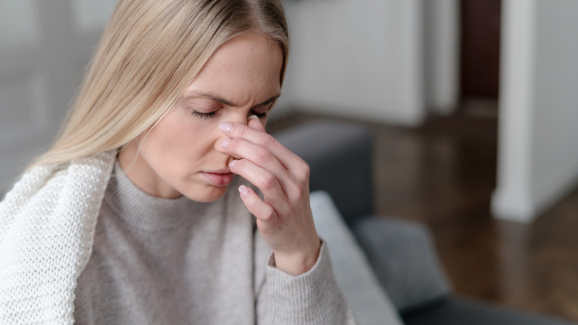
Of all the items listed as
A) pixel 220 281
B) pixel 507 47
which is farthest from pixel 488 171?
pixel 220 281

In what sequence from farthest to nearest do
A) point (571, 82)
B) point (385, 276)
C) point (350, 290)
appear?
point (571, 82)
point (385, 276)
point (350, 290)

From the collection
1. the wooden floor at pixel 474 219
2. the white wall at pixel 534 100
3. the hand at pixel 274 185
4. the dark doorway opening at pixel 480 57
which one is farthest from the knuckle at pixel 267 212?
the dark doorway opening at pixel 480 57

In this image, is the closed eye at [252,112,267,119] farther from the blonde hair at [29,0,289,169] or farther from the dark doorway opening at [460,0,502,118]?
the dark doorway opening at [460,0,502,118]

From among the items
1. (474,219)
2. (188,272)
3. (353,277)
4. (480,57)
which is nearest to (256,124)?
(188,272)

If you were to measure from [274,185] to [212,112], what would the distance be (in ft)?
0.52

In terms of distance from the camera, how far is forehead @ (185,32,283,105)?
863 millimetres

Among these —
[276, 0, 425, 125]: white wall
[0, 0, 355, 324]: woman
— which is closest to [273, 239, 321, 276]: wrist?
[0, 0, 355, 324]: woman

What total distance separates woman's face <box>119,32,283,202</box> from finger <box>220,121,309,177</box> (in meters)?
0.03

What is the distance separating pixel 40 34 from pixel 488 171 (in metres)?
2.95

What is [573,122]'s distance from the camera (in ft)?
11.1

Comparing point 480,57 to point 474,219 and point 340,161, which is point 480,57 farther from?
point 340,161

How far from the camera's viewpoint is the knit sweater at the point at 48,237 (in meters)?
0.79

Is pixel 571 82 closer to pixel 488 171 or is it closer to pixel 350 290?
pixel 488 171

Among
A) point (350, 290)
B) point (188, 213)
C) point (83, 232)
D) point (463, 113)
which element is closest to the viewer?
point (83, 232)
